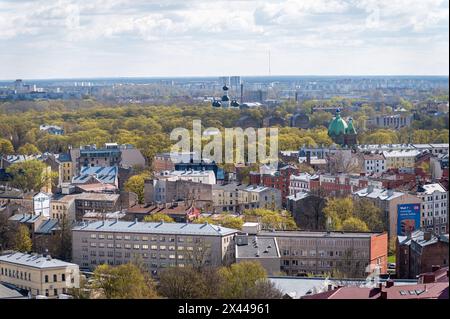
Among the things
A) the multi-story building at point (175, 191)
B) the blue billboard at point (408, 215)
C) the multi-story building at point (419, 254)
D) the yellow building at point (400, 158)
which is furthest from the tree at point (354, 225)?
the yellow building at point (400, 158)

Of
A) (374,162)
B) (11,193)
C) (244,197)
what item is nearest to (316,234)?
(244,197)

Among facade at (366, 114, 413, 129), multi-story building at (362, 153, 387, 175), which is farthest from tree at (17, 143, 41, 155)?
facade at (366, 114, 413, 129)

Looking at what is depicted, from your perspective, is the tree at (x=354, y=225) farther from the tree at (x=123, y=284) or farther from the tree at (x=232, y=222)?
the tree at (x=123, y=284)

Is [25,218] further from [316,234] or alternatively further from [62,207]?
[316,234]

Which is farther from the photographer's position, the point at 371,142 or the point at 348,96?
the point at 348,96

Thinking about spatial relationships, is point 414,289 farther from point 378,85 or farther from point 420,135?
point 378,85
